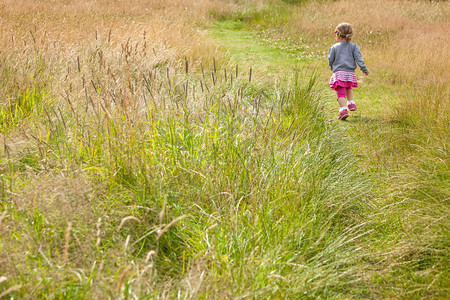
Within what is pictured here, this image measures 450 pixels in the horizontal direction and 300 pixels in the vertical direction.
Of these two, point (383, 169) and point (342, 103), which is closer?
point (383, 169)

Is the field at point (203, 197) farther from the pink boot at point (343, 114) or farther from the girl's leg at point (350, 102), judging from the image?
the girl's leg at point (350, 102)

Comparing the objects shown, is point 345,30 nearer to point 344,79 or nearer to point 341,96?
point 344,79

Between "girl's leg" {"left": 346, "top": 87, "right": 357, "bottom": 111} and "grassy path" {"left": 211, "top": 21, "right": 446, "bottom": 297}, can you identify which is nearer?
"grassy path" {"left": 211, "top": 21, "right": 446, "bottom": 297}

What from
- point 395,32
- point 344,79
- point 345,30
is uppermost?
point 345,30

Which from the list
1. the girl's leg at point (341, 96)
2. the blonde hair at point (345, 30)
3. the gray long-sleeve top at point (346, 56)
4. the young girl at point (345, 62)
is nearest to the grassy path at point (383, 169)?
the girl's leg at point (341, 96)

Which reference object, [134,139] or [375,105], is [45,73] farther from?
[375,105]

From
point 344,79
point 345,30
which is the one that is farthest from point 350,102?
point 345,30

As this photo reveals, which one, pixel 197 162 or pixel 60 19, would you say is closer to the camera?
pixel 197 162

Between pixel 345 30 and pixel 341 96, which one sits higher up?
pixel 345 30

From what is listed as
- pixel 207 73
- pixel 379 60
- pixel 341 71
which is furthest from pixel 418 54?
pixel 207 73

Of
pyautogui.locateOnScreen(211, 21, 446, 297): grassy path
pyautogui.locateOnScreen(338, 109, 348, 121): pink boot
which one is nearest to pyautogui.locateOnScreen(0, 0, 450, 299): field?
pyautogui.locateOnScreen(211, 21, 446, 297): grassy path

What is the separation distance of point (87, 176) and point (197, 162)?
775 mm

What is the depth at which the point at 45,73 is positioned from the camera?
4.67m

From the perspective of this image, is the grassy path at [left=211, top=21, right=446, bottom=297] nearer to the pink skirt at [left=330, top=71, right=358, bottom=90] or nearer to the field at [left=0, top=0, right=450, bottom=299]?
the field at [left=0, top=0, right=450, bottom=299]
